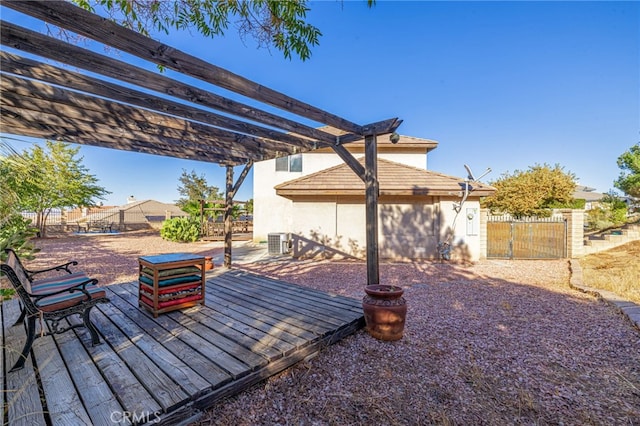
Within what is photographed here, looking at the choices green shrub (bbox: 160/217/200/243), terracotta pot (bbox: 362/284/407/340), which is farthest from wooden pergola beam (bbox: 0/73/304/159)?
green shrub (bbox: 160/217/200/243)

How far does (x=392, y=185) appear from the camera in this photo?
984 cm

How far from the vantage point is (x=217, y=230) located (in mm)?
16703

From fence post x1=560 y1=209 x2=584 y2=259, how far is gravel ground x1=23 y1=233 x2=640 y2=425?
652cm

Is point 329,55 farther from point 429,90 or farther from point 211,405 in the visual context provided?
point 211,405

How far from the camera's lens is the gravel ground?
2330mm

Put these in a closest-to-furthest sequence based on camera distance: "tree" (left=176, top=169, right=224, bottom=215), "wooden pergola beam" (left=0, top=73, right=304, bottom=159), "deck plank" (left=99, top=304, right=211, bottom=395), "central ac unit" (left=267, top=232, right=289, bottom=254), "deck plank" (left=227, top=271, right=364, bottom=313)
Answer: "deck plank" (left=99, top=304, right=211, bottom=395) < "wooden pergola beam" (left=0, top=73, right=304, bottom=159) < "deck plank" (left=227, top=271, right=364, bottom=313) < "central ac unit" (left=267, top=232, right=289, bottom=254) < "tree" (left=176, top=169, right=224, bottom=215)

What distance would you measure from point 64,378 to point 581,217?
594 inches

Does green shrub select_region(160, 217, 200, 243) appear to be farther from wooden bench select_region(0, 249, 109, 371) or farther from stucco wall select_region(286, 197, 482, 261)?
wooden bench select_region(0, 249, 109, 371)

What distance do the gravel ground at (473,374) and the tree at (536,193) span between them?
14.1 meters

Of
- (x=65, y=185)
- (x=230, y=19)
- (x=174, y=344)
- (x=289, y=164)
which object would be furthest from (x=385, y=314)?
(x=65, y=185)

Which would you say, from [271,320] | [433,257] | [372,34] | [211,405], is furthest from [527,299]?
[372,34]

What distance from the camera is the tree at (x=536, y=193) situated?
17.1m

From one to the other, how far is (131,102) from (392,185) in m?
8.46

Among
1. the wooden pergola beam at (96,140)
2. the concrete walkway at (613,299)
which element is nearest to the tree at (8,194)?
the wooden pergola beam at (96,140)
